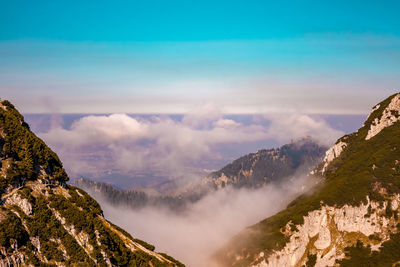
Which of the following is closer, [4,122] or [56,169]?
[4,122]

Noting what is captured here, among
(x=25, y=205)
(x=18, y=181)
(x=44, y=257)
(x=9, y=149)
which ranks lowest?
(x=44, y=257)

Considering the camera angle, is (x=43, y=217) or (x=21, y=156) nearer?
(x=43, y=217)

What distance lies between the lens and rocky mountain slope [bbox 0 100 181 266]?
266 feet

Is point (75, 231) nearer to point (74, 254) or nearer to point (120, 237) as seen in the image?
point (74, 254)

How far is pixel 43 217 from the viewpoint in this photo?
88.1 meters

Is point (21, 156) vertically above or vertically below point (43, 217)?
above

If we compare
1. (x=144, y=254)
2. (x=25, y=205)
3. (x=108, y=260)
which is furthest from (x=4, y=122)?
(x=144, y=254)

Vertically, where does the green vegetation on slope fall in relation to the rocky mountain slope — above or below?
above

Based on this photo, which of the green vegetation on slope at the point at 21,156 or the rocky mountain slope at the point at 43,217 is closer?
the rocky mountain slope at the point at 43,217

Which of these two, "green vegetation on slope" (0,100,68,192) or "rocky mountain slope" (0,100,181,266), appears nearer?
"rocky mountain slope" (0,100,181,266)

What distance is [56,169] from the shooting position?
343 ft

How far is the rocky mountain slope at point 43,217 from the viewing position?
81000mm

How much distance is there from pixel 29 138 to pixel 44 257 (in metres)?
36.2

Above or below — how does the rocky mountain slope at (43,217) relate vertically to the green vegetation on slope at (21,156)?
below
